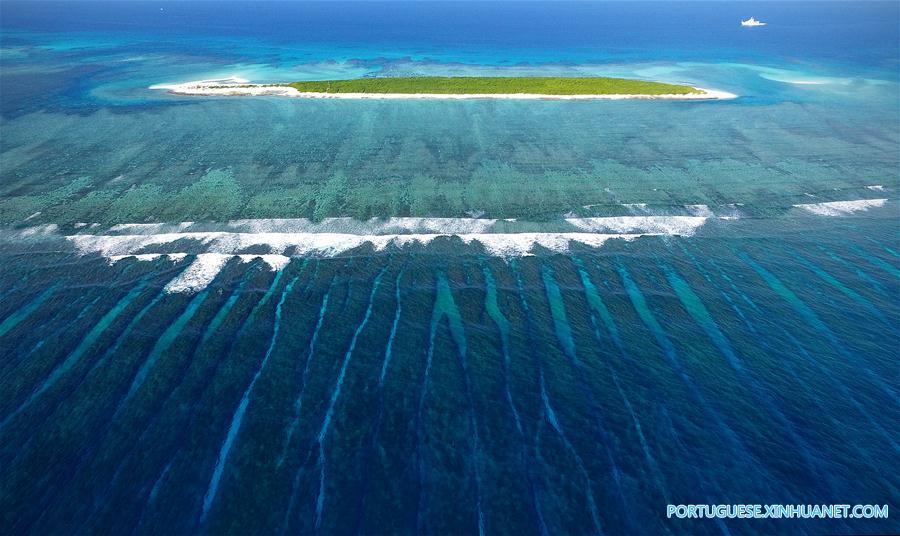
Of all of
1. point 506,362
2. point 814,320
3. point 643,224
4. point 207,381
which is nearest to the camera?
point 207,381

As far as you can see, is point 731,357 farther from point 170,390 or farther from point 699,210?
point 170,390

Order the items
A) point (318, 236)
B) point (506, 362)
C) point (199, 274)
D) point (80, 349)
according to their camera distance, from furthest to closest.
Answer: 1. point (318, 236)
2. point (199, 274)
3. point (80, 349)
4. point (506, 362)

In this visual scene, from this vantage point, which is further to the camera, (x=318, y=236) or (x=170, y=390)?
(x=318, y=236)

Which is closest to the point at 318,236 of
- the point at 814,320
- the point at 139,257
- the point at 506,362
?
the point at 139,257

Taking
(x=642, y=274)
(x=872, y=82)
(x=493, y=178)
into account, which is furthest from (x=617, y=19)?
(x=642, y=274)

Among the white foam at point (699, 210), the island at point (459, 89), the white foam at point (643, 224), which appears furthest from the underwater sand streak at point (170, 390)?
the island at point (459, 89)

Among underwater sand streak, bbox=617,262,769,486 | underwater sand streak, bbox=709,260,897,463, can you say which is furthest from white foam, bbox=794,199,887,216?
underwater sand streak, bbox=617,262,769,486

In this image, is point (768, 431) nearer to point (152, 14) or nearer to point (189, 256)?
point (189, 256)
